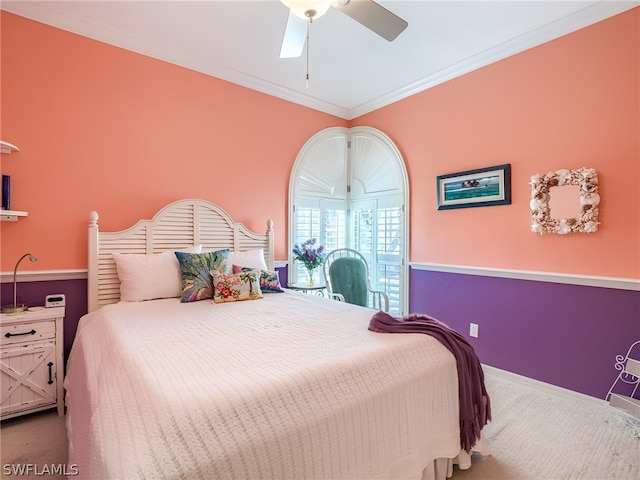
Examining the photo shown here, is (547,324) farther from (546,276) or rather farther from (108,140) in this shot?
(108,140)

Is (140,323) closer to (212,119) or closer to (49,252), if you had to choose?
(49,252)

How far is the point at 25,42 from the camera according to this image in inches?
92.3

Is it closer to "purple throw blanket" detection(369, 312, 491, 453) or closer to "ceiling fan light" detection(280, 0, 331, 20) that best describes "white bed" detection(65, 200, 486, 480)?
"purple throw blanket" detection(369, 312, 491, 453)

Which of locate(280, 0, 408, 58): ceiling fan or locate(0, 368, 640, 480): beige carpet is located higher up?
locate(280, 0, 408, 58): ceiling fan

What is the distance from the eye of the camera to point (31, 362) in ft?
6.83

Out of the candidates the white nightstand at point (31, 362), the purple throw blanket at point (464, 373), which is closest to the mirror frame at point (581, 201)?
the purple throw blanket at point (464, 373)

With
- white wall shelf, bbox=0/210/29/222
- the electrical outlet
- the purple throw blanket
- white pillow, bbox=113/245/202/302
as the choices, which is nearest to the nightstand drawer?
white pillow, bbox=113/245/202/302

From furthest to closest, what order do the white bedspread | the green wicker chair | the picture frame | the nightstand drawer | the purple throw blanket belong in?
the green wicker chair
the picture frame
the nightstand drawer
the purple throw blanket
the white bedspread

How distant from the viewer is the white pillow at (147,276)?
8.21ft

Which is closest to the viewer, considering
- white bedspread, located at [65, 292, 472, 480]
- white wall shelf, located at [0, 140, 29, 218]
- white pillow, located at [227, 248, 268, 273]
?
white bedspread, located at [65, 292, 472, 480]

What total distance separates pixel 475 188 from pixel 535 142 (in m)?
0.58

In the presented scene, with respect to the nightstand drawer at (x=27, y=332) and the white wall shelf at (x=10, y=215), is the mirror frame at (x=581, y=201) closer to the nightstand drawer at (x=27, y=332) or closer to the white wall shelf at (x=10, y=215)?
the nightstand drawer at (x=27, y=332)

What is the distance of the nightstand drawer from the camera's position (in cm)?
201

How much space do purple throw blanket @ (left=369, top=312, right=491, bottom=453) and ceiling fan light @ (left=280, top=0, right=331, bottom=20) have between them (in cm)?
170
